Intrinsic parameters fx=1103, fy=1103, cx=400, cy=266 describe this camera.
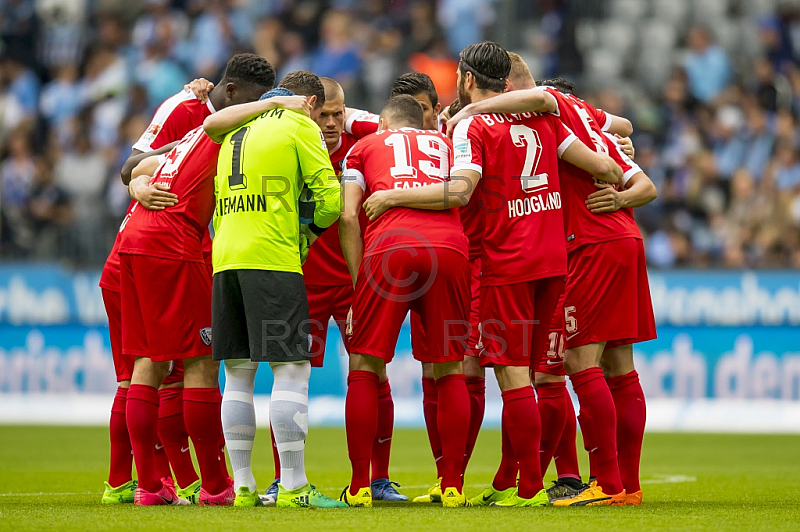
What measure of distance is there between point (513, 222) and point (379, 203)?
2.63 ft

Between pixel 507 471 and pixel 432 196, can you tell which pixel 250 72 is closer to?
pixel 432 196

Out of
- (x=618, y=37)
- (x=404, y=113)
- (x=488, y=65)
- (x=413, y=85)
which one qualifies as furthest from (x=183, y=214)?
(x=618, y=37)

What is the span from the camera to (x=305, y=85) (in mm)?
6754

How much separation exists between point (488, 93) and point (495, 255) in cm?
101

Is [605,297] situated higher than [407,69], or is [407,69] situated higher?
[407,69]

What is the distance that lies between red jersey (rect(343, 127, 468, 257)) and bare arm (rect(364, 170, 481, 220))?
6 centimetres

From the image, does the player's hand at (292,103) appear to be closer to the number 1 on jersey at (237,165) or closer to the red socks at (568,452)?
the number 1 on jersey at (237,165)

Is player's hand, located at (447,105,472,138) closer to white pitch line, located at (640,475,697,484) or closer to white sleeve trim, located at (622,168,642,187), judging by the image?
Answer: white sleeve trim, located at (622,168,642,187)

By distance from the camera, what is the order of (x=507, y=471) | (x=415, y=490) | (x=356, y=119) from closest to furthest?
(x=507, y=471) < (x=356, y=119) < (x=415, y=490)

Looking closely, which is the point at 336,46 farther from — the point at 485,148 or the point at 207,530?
the point at 207,530

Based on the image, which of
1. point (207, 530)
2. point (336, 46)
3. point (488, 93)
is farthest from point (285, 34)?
point (207, 530)

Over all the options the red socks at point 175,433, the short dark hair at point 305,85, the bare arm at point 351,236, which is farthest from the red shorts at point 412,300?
the red socks at point 175,433

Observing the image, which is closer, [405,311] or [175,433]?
[405,311]

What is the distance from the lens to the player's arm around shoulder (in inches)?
246
